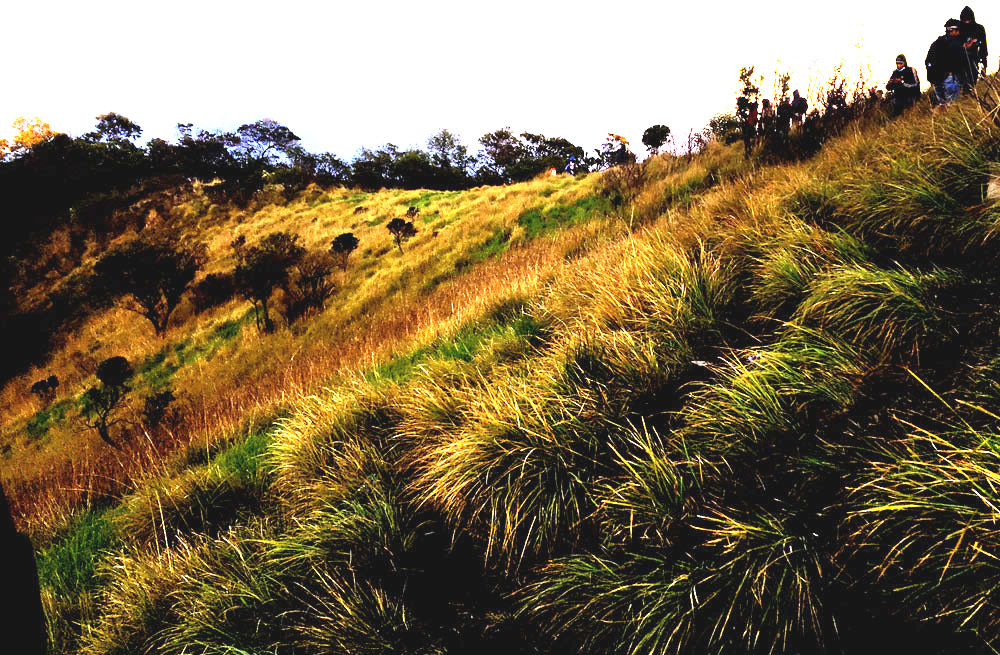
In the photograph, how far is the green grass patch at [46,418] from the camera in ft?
41.2

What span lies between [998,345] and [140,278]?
22091mm

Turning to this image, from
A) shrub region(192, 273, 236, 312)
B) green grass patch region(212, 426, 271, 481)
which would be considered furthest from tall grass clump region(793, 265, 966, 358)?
shrub region(192, 273, 236, 312)

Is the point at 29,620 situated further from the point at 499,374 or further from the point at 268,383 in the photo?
the point at 268,383

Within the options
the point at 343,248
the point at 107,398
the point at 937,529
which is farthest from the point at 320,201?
the point at 937,529

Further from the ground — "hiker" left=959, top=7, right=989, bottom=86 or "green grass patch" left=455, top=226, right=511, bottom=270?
"hiker" left=959, top=7, right=989, bottom=86

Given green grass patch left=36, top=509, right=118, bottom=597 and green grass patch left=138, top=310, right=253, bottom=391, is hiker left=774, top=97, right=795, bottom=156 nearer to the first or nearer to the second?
green grass patch left=36, top=509, right=118, bottom=597

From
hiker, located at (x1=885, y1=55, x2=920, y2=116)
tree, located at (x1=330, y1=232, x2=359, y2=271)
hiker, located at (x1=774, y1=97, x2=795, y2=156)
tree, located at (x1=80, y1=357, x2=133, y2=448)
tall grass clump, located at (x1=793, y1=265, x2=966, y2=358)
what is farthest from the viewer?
tree, located at (x1=330, y1=232, x2=359, y2=271)

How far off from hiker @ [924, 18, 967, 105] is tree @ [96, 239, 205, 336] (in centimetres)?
2315

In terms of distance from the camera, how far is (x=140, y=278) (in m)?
16.2

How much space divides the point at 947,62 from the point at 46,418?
2448cm

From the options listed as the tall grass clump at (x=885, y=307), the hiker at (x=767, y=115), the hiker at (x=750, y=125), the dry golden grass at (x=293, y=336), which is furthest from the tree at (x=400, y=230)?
the tall grass clump at (x=885, y=307)

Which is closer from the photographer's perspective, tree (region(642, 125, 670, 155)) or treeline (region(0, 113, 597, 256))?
tree (region(642, 125, 670, 155))

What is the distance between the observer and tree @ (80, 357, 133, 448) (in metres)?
8.56

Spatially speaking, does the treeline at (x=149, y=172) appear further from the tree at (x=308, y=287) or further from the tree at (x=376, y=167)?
the tree at (x=308, y=287)
